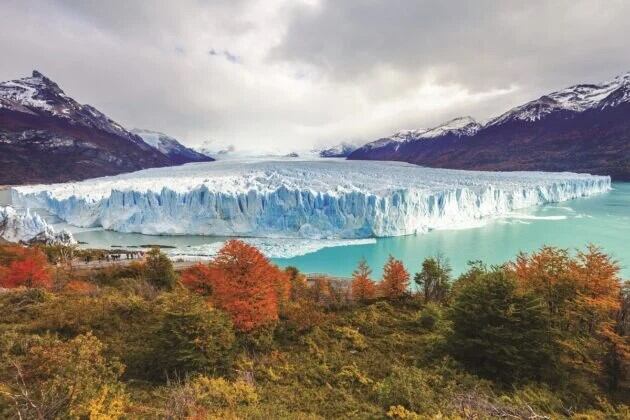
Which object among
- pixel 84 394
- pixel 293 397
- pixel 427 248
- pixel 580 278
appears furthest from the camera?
pixel 427 248

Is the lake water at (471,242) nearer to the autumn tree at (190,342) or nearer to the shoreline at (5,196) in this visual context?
the autumn tree at (190,342)

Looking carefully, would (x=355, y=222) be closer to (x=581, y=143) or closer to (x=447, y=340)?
→ (x=447, y=340)

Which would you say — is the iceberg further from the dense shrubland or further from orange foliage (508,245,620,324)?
orange foliage (508,245,620,324)

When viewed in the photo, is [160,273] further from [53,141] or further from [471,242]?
[53,141]

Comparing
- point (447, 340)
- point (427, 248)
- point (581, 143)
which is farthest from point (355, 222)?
point (581, 143)

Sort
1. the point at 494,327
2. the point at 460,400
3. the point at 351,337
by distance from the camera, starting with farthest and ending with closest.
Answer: the point at 351,337, the point at 494,327, the point at 460,400

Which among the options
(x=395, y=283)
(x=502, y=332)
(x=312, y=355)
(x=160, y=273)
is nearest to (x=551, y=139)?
(x=395, y=283)
